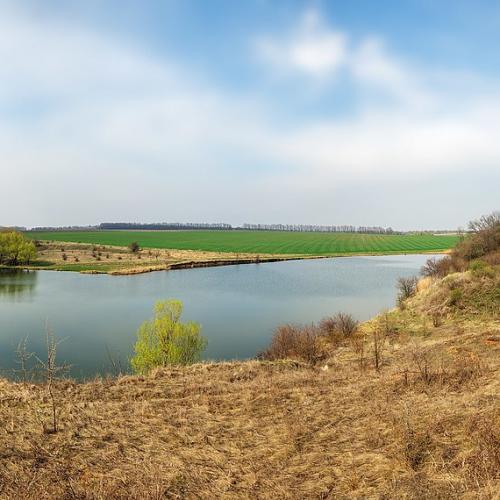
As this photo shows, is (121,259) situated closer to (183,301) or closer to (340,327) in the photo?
(183,301)

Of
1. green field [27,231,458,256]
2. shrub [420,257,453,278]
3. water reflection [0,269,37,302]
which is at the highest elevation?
green field [27,231,458,256]

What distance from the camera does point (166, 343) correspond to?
22984 millimetres

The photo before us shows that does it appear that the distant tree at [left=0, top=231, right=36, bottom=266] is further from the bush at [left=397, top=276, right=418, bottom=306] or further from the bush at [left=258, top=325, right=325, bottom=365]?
the bush at [left=258, top=325, right=325, bottom=365]

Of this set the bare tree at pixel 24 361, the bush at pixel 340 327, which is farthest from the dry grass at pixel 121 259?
the bush at pixel 340 327

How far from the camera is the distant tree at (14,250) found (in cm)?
7731

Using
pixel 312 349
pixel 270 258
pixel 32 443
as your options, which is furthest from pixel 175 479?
pixel 270 258

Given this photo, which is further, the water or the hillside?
the water

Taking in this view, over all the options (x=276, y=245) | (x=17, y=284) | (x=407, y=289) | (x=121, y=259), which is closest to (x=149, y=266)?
(x=121, y=259)

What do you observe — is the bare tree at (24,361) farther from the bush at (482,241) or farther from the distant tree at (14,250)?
the distant tree at (14,250)

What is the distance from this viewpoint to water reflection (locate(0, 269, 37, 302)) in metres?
48.4

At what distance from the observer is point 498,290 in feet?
83.0

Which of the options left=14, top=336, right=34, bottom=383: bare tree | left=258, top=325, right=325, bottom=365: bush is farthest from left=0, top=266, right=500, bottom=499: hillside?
left=258, top=325, right=325, bottom=365: bush

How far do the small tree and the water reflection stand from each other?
29.7 metres

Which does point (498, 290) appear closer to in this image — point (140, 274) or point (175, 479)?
point (175, 479)
